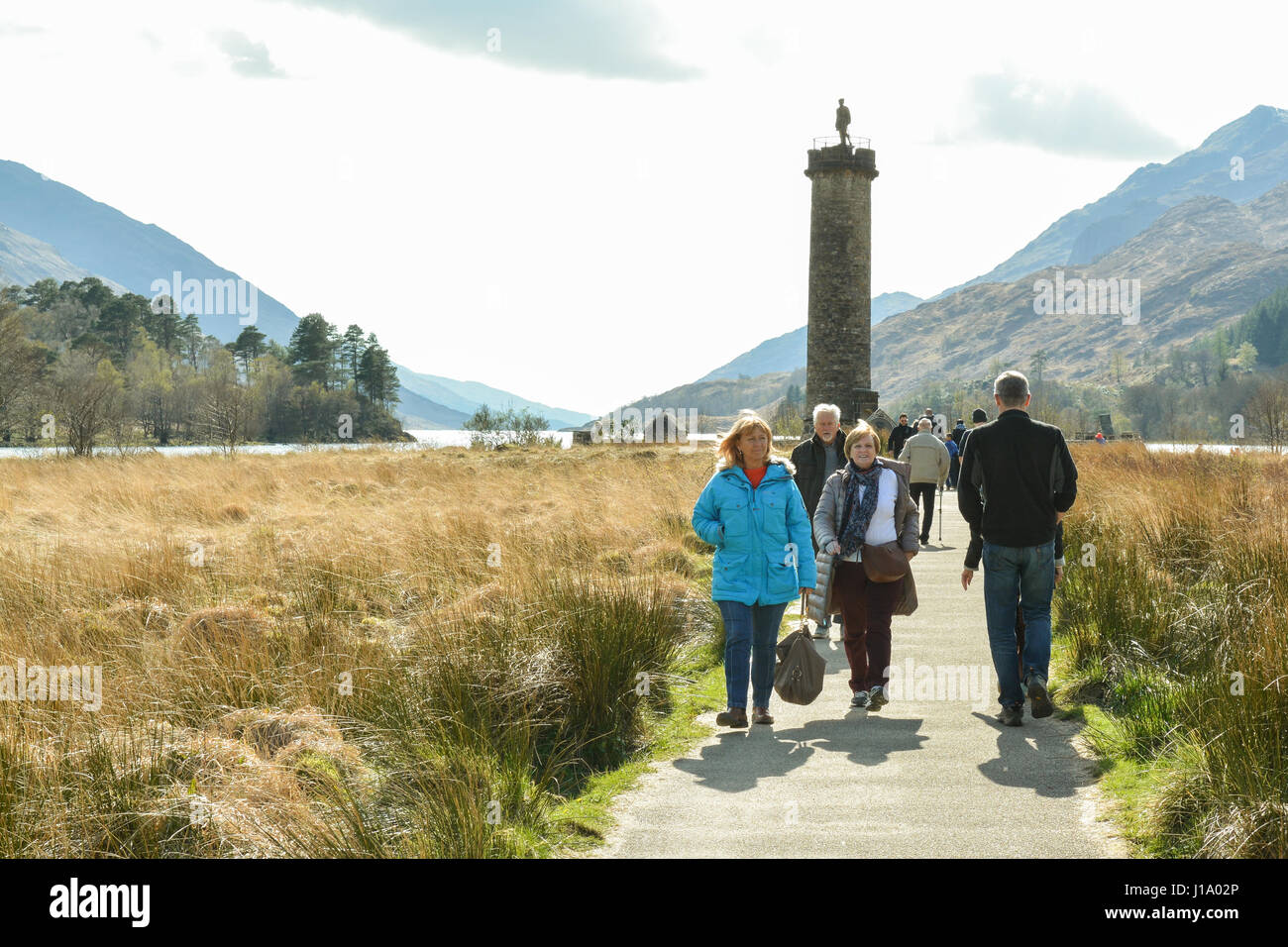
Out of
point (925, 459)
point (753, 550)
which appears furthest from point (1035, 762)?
point (925, 459)

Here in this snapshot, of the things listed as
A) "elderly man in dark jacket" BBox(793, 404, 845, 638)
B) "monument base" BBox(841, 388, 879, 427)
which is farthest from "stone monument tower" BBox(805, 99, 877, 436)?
"elderly man in dark jacket" BBox(793, 404, 845, 638)

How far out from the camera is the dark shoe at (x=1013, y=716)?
6.51 metres

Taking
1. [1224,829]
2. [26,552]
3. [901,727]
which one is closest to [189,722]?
[901,727]

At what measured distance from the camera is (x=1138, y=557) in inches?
355

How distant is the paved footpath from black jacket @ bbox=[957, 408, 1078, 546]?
123cm

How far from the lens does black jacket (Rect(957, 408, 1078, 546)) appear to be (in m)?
Answer: 6.60

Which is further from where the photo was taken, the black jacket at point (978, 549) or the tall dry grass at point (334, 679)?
the black jacket at point (978, 549)

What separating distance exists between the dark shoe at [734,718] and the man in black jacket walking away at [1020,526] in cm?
163

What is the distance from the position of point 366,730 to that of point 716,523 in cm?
244

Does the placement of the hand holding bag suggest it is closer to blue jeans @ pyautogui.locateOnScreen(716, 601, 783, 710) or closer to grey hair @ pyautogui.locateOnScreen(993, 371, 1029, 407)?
blue jeans @ pyautogui.locateOnScreen(716, 601, 783, 710)

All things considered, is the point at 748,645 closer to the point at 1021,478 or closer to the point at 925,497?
the point at 1021,478

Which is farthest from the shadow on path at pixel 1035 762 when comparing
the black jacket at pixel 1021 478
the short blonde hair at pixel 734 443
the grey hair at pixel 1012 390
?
the short blonde hair at pixel 734 443

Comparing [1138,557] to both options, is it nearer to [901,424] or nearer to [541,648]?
[541,648]

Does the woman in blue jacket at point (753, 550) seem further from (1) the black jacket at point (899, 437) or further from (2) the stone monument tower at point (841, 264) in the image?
(2) the stone monument tower at point (841, 264)
